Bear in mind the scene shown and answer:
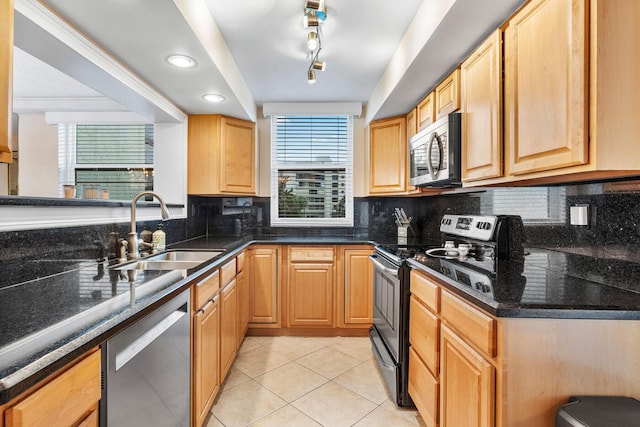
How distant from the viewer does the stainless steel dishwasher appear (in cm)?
93

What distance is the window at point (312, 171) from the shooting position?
3.54 metres

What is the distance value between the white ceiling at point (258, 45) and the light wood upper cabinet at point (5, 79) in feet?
1.51

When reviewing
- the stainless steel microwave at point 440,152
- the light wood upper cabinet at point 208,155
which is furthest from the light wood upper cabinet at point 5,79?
the light wood upper cabinet at point 208,155

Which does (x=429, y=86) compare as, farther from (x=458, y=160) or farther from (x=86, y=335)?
(x=86, y=335)

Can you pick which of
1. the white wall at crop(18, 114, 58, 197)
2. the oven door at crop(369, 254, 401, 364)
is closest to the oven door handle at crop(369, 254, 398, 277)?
the oven door at crop(369, 254, 401, 364)

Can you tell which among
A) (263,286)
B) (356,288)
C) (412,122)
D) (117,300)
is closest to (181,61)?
(117,300)

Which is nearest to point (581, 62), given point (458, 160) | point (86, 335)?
point (458, 160)

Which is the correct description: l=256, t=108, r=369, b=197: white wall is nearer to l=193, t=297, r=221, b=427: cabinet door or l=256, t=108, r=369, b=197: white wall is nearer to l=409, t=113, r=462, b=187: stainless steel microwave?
l=409, t=113, r=462, b=187: stainless steel microwave

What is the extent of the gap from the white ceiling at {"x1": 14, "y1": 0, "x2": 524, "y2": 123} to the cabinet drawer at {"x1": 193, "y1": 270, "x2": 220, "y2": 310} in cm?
124

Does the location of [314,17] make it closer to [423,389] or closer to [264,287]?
[423,389]

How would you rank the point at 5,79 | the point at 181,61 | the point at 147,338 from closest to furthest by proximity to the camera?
1. the point at 5,79
2. the point at 147,338
3. the point at 181,61

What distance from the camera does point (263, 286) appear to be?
2996mm

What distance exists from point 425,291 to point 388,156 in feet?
5.50

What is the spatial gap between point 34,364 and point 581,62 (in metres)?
1.69
